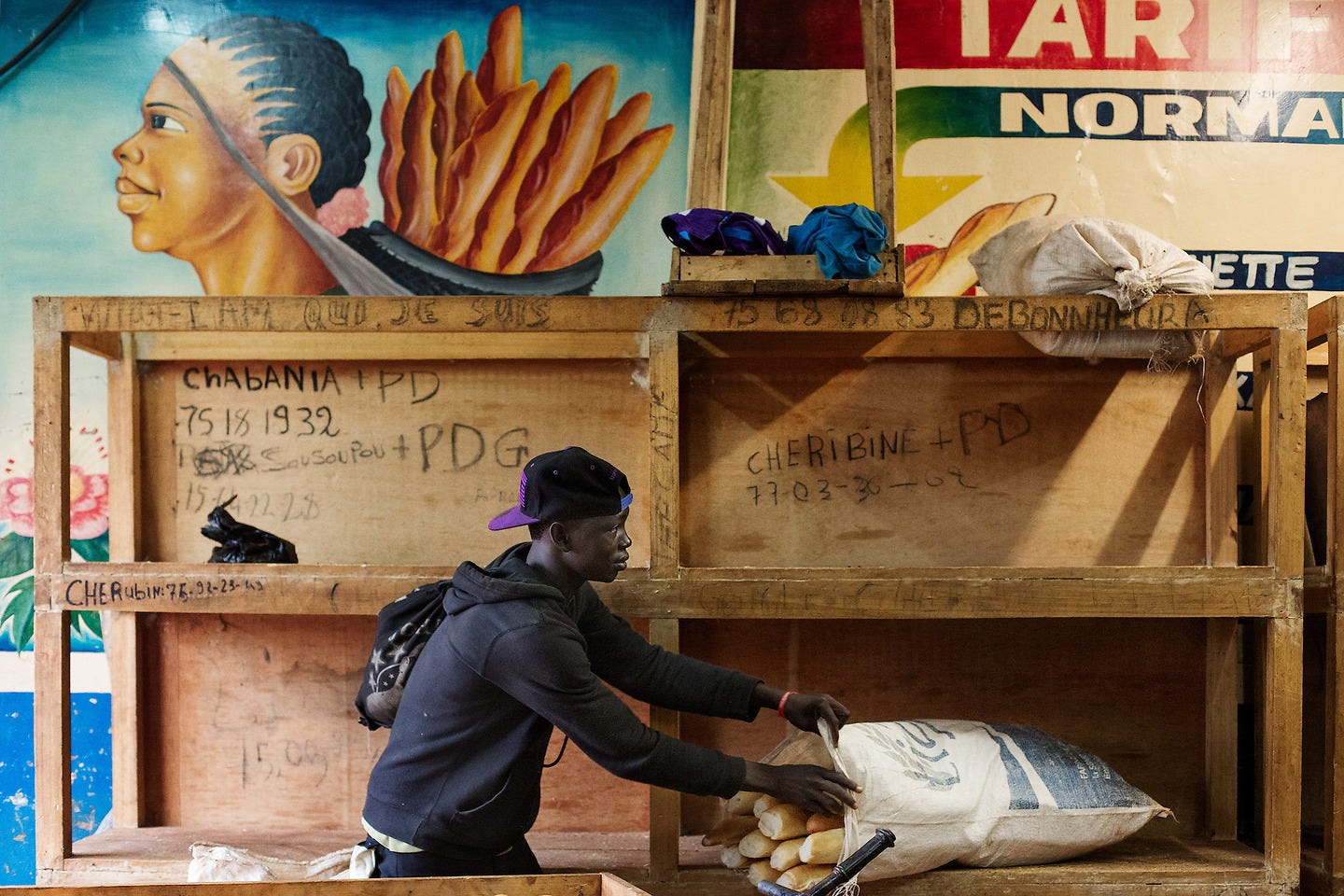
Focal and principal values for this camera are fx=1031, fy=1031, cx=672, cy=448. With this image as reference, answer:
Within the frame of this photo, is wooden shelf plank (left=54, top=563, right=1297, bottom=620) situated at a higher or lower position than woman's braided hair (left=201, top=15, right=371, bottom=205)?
lower

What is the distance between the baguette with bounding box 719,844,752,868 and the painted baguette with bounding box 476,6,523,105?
9.07ft

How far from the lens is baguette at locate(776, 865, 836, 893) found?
2635 millimetres

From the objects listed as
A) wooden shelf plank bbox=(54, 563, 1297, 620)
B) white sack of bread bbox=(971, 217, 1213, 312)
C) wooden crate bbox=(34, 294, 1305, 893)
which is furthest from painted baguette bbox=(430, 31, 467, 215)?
white sack of bread bbox=(971, 217, 1213, 312)

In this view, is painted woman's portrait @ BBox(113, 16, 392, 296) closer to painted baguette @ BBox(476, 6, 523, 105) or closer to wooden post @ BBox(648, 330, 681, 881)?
painted baguette @ BBox(476, 6, 523, 105)

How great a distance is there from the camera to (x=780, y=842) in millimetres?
2730

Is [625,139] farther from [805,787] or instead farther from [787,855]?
[787,855]

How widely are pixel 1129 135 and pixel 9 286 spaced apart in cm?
429

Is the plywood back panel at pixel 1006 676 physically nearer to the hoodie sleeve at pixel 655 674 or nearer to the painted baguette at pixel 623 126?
the hoodie sleeve at pixel 655 674

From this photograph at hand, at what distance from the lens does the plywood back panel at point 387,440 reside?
3.42m

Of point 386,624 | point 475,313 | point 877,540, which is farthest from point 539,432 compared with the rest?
point 877,540

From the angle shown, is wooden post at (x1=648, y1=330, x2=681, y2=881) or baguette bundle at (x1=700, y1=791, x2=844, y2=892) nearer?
baguette bundle at (x1=700, y1=791, x2=844, y2=892)

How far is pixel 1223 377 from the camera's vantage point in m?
3.41

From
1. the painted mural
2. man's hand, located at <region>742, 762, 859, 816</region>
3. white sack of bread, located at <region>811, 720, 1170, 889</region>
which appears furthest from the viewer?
the painted mural

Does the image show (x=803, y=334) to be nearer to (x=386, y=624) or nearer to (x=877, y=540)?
(x=877, y=540)
